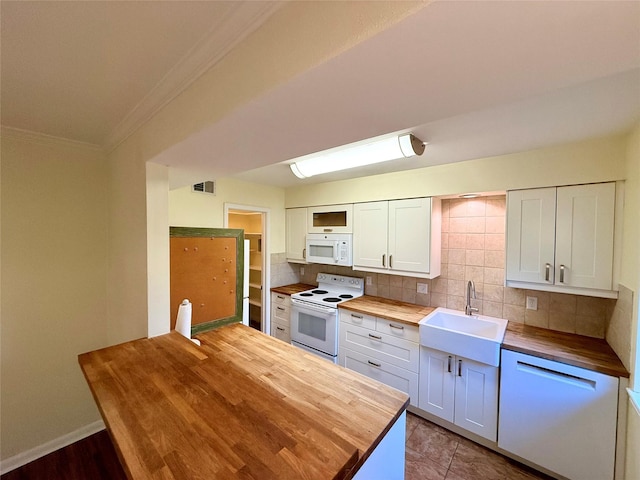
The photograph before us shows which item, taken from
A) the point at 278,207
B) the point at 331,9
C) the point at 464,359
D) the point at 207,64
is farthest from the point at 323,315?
the point at 331,9

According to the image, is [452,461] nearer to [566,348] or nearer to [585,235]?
[566,348]

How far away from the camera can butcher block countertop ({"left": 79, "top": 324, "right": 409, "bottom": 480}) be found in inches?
26.5

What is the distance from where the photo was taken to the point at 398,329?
2.41 metres

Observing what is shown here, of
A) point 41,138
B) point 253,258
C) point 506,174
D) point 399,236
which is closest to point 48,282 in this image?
point 41,138

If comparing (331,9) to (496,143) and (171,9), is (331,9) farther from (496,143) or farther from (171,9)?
(496,143)

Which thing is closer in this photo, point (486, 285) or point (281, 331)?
point (486, 285)

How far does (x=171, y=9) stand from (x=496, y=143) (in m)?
2.03

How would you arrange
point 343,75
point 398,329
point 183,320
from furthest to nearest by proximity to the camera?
point 398,329 < point 183,320 < point 343,75

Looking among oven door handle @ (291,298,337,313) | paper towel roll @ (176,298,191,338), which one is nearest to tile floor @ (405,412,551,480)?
oven door handle @ (291,298,337,313)

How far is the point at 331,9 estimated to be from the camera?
0.57m

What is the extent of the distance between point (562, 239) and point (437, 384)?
1.50 meters

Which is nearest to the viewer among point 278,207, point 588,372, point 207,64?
point 207,64

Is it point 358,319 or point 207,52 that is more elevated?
point 207,52

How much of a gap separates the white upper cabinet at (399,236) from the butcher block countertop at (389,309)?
37 centimetres
